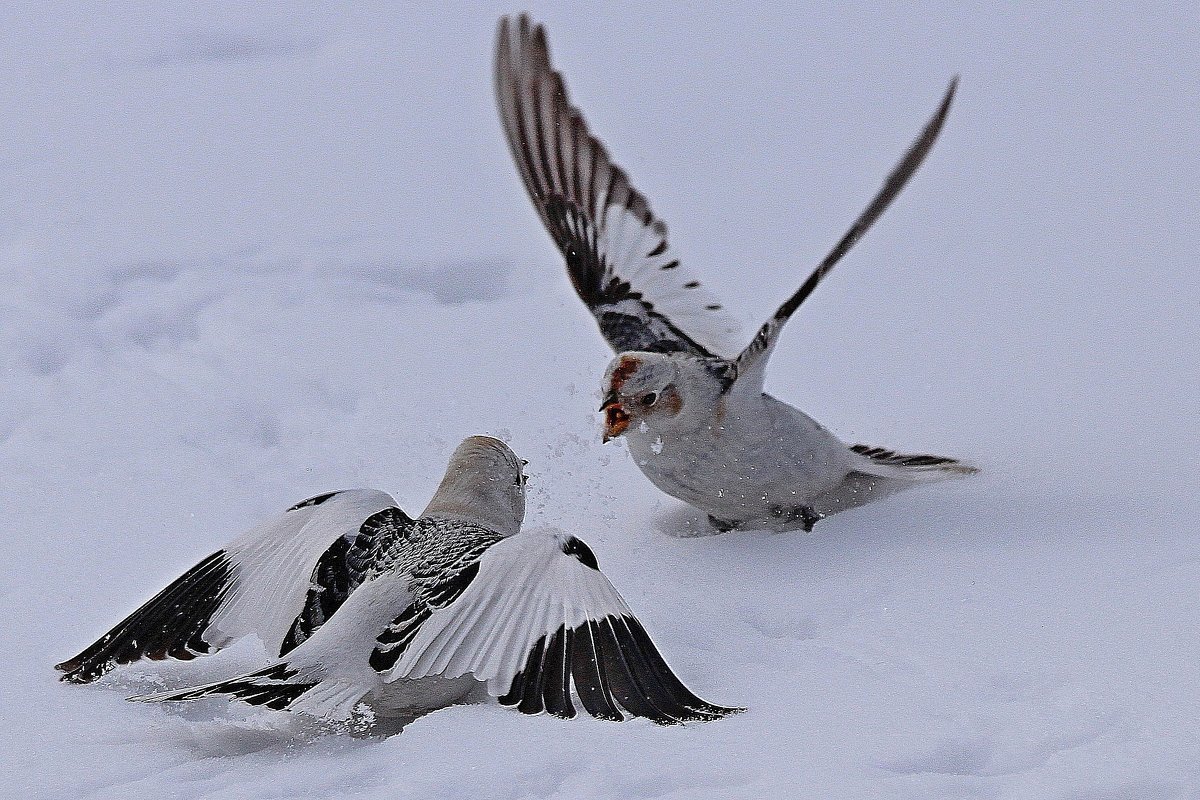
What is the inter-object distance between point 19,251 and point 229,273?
3.90 ft

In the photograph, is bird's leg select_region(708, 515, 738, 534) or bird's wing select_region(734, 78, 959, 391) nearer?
bird's wing select_region(734, 78, 959, 391)

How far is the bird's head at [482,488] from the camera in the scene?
3.95 m

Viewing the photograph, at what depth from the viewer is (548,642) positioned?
118 inches

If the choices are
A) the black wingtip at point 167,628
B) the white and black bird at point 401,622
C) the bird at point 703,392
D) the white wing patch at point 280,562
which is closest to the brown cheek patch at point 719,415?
the bird at point 703,392

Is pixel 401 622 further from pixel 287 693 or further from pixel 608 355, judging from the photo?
pixel 608 355

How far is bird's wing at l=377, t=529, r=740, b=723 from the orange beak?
1.10 meters

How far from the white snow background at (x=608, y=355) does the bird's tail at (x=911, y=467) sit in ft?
0.26

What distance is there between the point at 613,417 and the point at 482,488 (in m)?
0.51

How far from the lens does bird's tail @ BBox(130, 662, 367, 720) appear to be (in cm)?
301

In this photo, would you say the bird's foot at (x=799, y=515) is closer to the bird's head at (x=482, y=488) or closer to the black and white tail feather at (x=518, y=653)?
the bird's head at (x=482, y=488)

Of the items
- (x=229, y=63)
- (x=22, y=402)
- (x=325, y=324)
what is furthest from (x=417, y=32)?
(x=22, y=402)

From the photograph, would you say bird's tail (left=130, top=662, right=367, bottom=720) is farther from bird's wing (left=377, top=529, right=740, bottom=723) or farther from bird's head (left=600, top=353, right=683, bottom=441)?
bird's head (left=600, top=353, right=683, bottom=441)

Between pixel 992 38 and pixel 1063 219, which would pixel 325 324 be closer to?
pixel 1063 219

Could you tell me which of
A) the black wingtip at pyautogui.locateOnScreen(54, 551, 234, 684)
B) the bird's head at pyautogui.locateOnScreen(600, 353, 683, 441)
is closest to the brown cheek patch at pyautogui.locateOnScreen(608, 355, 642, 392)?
the bird's head at pyautogui.locateOnScreen(600, 353, 683, 441)
